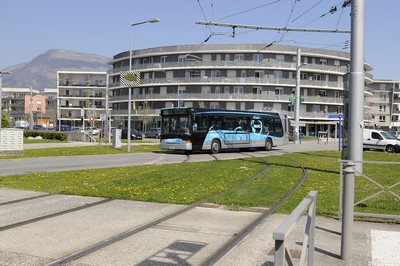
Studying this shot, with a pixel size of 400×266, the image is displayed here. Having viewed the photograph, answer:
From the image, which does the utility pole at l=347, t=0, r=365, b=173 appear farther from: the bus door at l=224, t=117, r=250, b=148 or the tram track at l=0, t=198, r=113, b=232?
the bus door at l=224, t=117, r=250, b=148

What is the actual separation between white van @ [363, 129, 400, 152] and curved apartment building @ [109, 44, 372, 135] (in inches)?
1537

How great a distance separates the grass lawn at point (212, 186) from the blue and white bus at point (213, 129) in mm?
9269

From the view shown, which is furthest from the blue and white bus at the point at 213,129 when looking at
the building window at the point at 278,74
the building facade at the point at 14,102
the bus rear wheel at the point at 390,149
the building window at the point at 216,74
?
the building facade at the point at 14,102

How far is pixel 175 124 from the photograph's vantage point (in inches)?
992

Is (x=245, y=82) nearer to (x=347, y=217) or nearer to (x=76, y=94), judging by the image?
(x=76, y=94)

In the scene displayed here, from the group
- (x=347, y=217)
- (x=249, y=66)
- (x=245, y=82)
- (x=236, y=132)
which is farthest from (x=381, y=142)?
(x=249, y=66)

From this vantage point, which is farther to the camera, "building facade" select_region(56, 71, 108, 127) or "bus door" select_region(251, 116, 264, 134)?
"building facade" select_region(56, 71, 108, 127)

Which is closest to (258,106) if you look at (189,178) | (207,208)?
(189,178)

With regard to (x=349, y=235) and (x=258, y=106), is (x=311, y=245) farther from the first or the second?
(x=258, y=106)

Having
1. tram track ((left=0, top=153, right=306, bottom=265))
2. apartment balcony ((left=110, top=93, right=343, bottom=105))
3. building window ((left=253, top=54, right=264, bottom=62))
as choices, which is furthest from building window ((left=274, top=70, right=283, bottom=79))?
tram track ((left=0, top=153, right=306, bottom=265))

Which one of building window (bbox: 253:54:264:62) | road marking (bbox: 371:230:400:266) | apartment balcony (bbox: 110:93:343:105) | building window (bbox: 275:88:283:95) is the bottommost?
road marking (bbox: 371:230:400:266)

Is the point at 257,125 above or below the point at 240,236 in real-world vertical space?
above

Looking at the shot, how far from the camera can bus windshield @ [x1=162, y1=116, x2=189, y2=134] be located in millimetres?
24859

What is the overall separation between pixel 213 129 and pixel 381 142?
14.4 m
